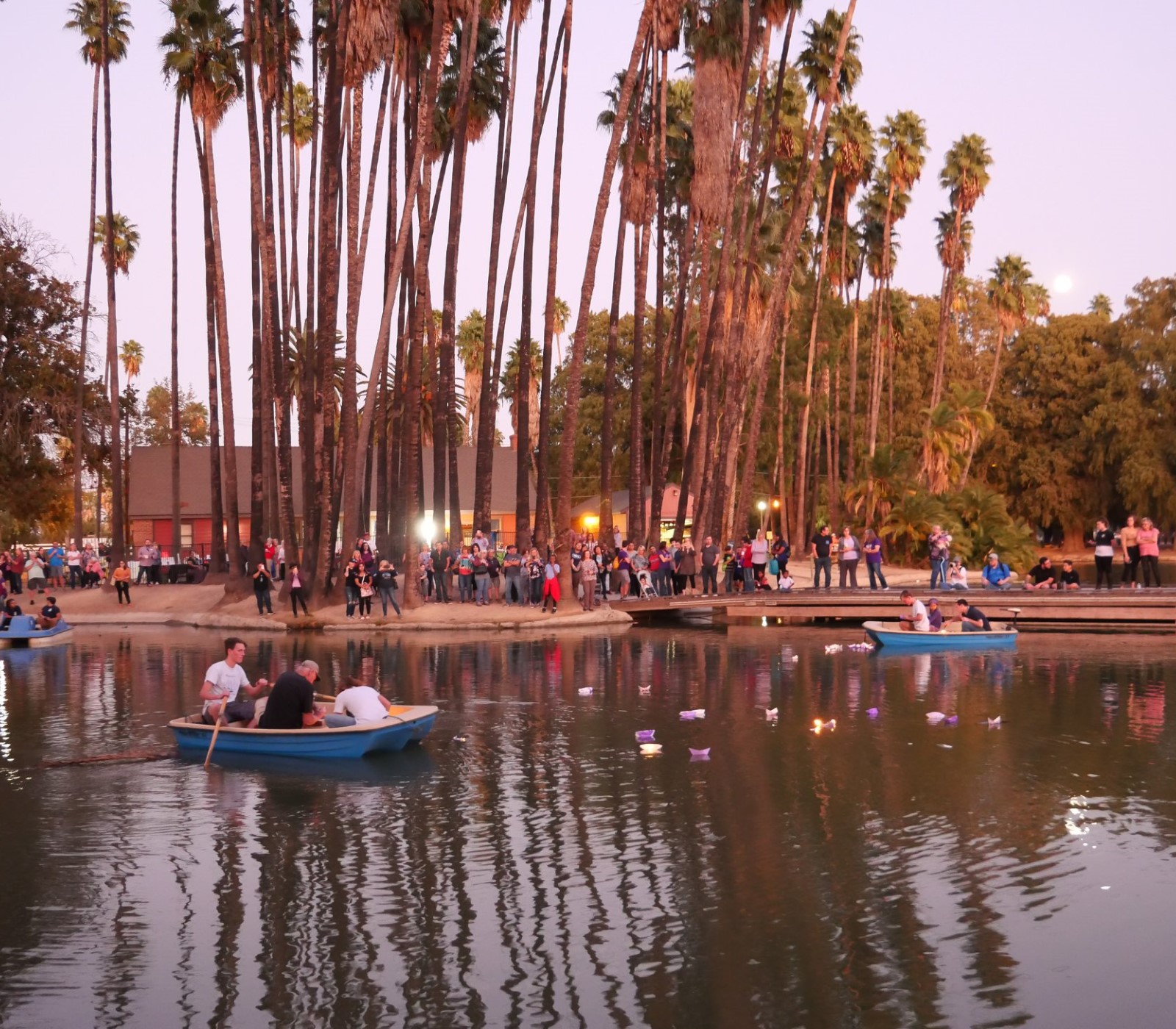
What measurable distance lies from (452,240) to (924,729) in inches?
1037

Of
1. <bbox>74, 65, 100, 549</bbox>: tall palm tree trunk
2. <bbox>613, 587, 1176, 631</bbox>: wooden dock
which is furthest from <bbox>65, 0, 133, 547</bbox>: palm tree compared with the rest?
<bbox>613, 587, 1176, 631</bbox>: wooden dock

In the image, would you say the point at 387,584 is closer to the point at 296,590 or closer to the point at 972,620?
the point at 296,590

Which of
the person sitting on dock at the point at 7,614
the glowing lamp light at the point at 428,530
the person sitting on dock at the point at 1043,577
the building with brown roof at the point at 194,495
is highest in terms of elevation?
the building with brown roof at the point at 194,495

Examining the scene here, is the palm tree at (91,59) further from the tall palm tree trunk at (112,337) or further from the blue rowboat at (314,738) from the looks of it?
the blue rowboat at (314,738)

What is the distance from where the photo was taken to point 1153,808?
45.1ft

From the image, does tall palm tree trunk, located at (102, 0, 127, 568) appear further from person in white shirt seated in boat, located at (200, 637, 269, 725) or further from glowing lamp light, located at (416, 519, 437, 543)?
person in white shirt seated in boat, located at (200, 637, 269, 725)

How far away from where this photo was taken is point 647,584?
41375 millimetres

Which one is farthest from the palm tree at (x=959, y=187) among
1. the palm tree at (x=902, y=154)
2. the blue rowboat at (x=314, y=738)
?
the blue rowboat at (x=314, y=738)

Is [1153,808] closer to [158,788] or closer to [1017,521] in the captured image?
[158,788]

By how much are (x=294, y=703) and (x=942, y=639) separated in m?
16.1

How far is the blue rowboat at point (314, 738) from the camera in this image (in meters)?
17.0

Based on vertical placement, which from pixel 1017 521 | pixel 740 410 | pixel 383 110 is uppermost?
pixel 383 110

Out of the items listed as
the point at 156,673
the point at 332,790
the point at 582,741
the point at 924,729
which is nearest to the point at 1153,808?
the point at 924,729

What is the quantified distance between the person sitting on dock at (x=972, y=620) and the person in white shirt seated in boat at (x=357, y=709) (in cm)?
1560
